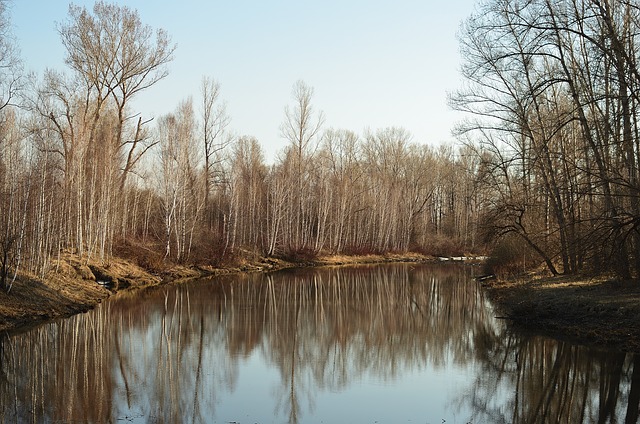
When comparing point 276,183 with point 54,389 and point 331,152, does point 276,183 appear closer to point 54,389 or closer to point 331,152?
point 331,152

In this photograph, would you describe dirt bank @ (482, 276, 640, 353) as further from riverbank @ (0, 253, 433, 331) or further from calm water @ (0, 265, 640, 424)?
riverbank @ (0, 253, 433, 331)

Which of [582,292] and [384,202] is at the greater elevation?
[384,202]

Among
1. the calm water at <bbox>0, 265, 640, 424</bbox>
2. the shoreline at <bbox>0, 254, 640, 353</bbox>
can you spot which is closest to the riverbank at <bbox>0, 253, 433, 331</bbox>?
the shoreline at <bbox>0, 254, 640, 353</bbox>

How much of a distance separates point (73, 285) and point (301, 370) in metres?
12.1

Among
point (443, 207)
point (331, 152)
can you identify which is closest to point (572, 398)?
point (331, 152)

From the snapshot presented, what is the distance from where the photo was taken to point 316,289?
2611 cm

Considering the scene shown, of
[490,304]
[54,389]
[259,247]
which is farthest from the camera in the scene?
[259,247]

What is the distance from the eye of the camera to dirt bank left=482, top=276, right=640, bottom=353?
41.4ft

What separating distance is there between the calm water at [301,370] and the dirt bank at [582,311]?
2.20 feet

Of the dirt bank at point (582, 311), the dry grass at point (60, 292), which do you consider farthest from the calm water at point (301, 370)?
the dry grass at point (60, 292)

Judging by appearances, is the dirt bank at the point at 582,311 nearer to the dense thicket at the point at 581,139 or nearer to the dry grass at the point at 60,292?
the dense thicket at the point at 581,139

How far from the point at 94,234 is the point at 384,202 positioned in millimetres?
33309

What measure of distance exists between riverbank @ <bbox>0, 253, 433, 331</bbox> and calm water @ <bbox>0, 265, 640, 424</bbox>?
82cm

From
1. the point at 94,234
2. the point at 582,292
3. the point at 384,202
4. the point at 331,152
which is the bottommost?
the point at 582,292
